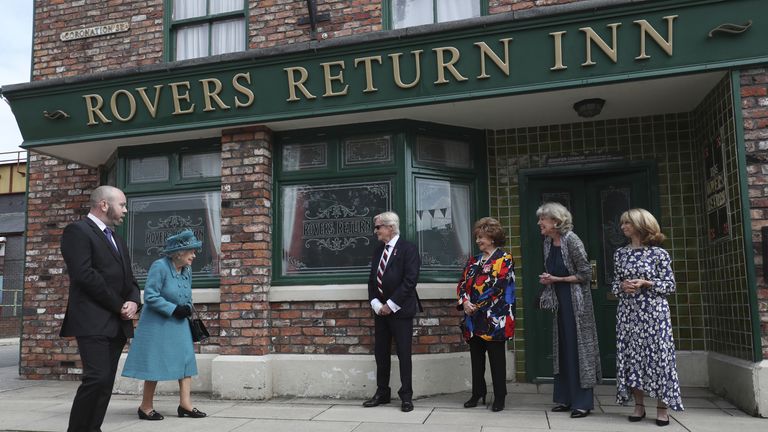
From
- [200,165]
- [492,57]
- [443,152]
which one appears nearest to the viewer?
[492,57]

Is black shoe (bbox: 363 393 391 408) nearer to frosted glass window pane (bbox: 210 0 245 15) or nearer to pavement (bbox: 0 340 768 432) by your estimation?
pavement (bbox: 0 340 768 432)

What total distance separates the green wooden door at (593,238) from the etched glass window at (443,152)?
2.54ft

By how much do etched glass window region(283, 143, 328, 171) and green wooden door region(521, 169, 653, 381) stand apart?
7.52 feet

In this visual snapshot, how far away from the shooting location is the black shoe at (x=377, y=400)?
20.5 feet

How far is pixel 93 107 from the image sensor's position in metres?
7.69

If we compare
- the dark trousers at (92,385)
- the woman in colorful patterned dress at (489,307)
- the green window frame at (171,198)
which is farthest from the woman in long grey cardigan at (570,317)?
the green window frame at (171,198)

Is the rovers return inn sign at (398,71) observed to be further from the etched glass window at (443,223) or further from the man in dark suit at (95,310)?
the man in dark suit at (95,310)

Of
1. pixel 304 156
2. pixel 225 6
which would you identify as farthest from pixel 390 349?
pixel 225 6

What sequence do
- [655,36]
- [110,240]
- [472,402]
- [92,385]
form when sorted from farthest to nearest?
[472,402]
[655,36]
[110,240]
[92,385]

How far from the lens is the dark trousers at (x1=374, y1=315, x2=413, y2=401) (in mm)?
6086

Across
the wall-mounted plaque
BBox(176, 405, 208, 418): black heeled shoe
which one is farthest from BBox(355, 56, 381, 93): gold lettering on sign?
BBox(176, 405, 208, 418): black heeled shoe

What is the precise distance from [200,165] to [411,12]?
3.02 meters

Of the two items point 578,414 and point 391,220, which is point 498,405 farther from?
point 391,220

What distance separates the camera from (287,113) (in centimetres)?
707
